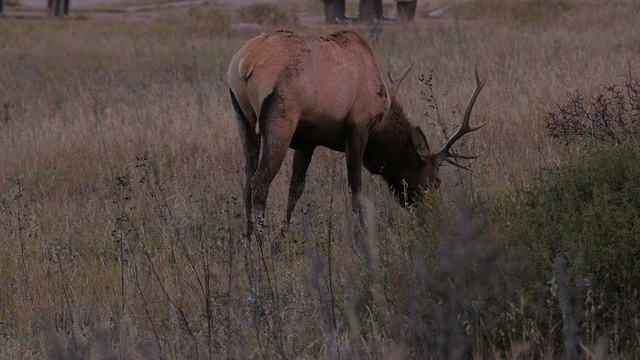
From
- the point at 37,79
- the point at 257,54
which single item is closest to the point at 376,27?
the point at 37,79

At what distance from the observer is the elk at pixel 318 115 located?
7.45 metres

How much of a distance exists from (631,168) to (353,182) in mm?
2970

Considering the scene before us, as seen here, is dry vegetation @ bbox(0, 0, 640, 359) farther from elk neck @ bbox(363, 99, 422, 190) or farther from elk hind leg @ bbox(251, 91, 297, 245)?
elk hind leg @ bbox(251, 91, 297, 245)

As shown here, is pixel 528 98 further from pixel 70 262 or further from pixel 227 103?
pixel 70 262

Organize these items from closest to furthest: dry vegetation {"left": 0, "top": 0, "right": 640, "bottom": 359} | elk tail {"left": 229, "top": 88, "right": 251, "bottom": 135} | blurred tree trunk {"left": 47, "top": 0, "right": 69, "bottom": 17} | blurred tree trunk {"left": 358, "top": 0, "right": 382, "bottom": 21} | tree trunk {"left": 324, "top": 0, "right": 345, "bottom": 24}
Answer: dry vegetation {"left": 0, "top": 0, "right": 640, "bottom": 359}, elk tail {"left": 229, "top": 88, "right": 251, "bottom": 135}, blurred tree trunk {"left": 358, "top": 0, "right": 382, "bottom": 21}, tree trunk {"left": 324, "top": 0, "right": 345, "bottom": 24}, blurred tree trunk {"left": 47, "top": 0, "right": 69, "bottom": 17}

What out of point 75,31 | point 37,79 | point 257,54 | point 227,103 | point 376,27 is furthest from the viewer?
point 75,31

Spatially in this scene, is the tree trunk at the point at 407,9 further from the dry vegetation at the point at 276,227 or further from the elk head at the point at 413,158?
the elk head at the point at 413,158

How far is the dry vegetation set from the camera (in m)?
5.06

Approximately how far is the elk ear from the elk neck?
5 centimetres

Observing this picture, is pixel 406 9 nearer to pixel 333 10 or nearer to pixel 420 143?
pixel 333 10

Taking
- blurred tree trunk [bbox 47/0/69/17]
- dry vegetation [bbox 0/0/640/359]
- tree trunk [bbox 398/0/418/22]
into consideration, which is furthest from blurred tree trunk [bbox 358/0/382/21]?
blurred tree trunk [bbox 47/0/69/17]

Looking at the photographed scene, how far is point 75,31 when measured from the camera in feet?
77.8

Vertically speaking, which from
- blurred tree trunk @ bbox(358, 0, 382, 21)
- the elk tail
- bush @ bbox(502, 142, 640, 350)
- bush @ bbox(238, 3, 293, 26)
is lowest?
bush @ bbox(238, 3, 293, 26)

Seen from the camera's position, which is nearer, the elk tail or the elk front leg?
the elk tail
